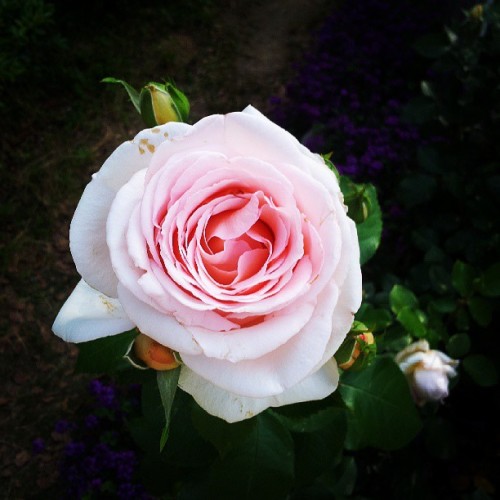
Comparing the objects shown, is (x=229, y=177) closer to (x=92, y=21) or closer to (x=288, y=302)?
(x=288, y=302)

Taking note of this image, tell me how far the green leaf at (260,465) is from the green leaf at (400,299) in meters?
0.48

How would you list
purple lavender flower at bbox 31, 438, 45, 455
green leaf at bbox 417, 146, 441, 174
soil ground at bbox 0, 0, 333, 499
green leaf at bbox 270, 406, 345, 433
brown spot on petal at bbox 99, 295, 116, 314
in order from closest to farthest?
brown spot on petal at bbox 99, 295, 116, 314 → green leaf at bbox 270, 406, 345, 433 → green leaf at bbox 417, 146, 441, 174 → purple lavender flower at bbox 31, 438, 45, 455 → soil ground at bbox 0, 0, 333, 499

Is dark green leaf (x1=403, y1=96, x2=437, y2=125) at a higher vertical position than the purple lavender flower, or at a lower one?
higher

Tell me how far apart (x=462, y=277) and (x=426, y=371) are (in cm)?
29

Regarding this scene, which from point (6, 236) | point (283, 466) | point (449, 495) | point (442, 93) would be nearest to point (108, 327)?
point (283, 466)

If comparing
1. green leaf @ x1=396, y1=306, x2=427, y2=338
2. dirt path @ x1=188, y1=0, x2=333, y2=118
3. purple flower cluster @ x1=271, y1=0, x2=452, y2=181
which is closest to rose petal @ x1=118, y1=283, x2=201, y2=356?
green leaf @ x1=396, y1=306, x2=427, y2=338

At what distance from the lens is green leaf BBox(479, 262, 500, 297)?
113cm

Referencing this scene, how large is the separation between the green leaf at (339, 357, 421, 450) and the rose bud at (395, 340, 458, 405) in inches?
6.4

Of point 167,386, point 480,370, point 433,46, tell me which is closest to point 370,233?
point 167,386

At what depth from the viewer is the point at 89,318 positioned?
1.86 ft

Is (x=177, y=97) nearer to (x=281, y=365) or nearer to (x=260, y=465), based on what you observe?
(x=281, y=365)

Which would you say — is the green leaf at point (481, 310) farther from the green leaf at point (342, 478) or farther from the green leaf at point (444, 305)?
the green leaf at point (342, 478)

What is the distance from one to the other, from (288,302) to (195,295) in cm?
8

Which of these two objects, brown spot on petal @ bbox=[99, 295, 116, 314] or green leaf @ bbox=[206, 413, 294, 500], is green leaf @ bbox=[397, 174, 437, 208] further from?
brown spot on petal @ bbox=[99, 295, 116, 314]
